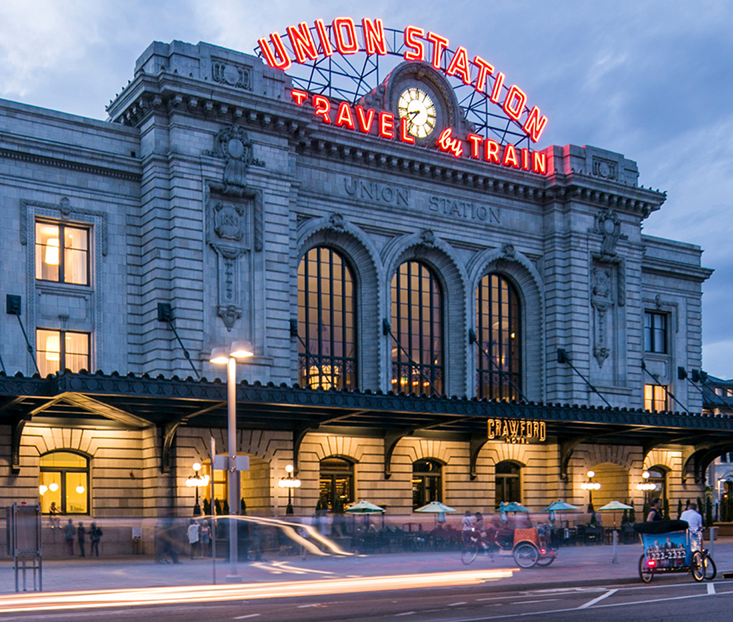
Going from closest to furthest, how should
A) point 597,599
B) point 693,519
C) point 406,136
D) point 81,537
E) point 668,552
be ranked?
1. point 597,599
2. point 668,552
3. point 693,519
4. point 81,537
5. point 406,136

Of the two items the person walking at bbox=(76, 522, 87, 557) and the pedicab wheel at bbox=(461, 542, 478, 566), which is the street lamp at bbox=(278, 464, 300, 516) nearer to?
the person walking at bbox=(76, 522, 87, 557)

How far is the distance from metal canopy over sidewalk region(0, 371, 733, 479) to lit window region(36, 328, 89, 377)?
2580 millimetres

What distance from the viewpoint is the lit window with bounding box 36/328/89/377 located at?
1548 inches

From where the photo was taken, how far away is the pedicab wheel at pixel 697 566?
23.9 meters

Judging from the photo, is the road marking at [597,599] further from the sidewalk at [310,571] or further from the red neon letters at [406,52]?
the red neon letters at [406,52]

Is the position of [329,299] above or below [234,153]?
below

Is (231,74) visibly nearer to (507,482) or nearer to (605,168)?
(605,168)

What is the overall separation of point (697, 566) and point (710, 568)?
8.47 feet

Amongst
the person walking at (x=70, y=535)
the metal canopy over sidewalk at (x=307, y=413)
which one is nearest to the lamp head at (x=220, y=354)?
the metal canopy over sidewalk at (x=307, y=413)

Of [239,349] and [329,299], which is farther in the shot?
[329,299]

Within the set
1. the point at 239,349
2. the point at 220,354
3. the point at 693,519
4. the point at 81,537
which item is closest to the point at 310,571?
the point at 239,349

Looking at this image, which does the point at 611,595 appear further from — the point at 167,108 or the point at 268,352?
the point at 167,108

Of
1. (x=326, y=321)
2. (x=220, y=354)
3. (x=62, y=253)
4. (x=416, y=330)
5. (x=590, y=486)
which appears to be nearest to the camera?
(x=220, y=354)

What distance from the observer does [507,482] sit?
51125mm
